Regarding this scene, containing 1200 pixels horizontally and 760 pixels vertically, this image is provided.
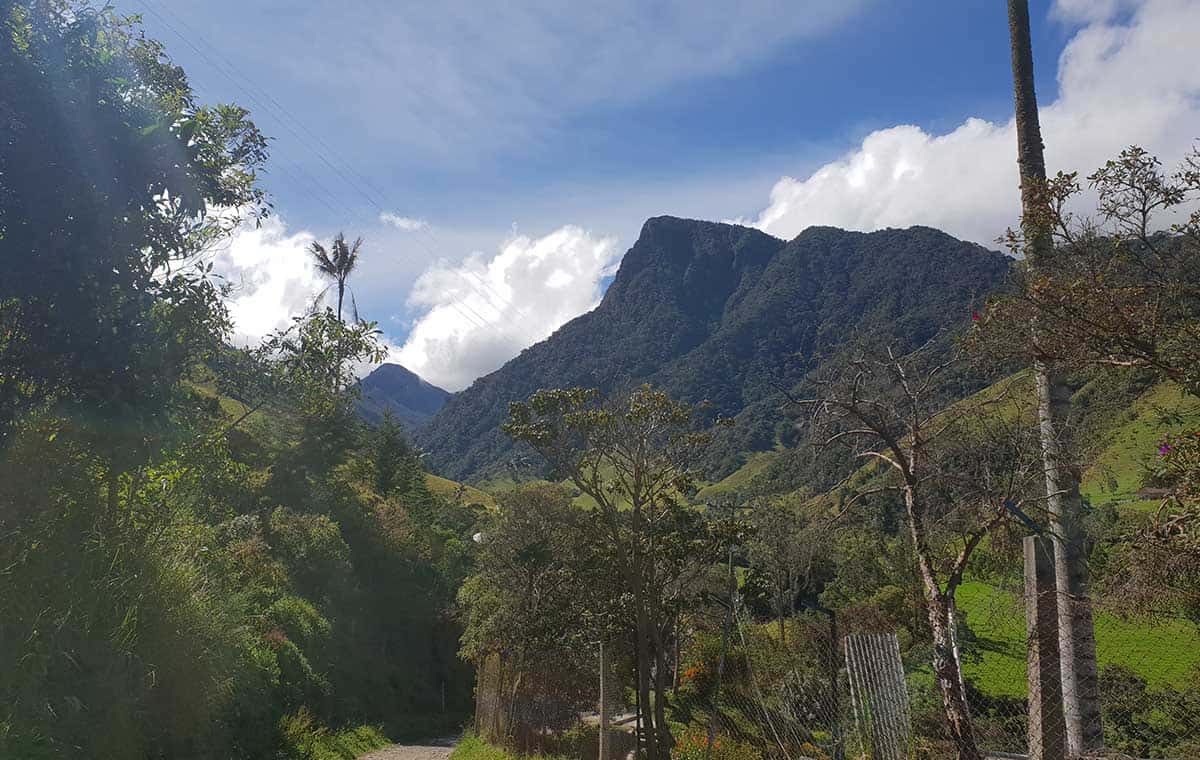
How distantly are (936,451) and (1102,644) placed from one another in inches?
353

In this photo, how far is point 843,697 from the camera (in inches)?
355

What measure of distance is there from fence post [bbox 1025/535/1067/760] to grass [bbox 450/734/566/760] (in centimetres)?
676

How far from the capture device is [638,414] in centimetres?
1123

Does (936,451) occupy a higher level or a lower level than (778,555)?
higher

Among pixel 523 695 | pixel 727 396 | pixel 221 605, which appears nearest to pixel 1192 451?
pixel 221 605

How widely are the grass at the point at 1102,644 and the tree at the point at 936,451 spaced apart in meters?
0.52

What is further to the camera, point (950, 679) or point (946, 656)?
point (946, 656)

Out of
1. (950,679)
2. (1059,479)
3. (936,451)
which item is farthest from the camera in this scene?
(936,451)

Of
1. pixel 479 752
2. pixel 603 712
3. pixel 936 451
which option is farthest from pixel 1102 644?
pixel 479 752

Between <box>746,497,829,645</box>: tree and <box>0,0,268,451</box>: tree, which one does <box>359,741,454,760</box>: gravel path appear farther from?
<box>746,497,829,645</box>: tree

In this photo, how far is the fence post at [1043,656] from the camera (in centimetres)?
491

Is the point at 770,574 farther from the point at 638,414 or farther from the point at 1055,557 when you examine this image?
the point at 1055,557

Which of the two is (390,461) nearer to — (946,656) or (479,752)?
(479,752)

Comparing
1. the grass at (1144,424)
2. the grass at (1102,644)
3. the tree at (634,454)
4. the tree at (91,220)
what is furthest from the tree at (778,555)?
the tree at (91,220)
